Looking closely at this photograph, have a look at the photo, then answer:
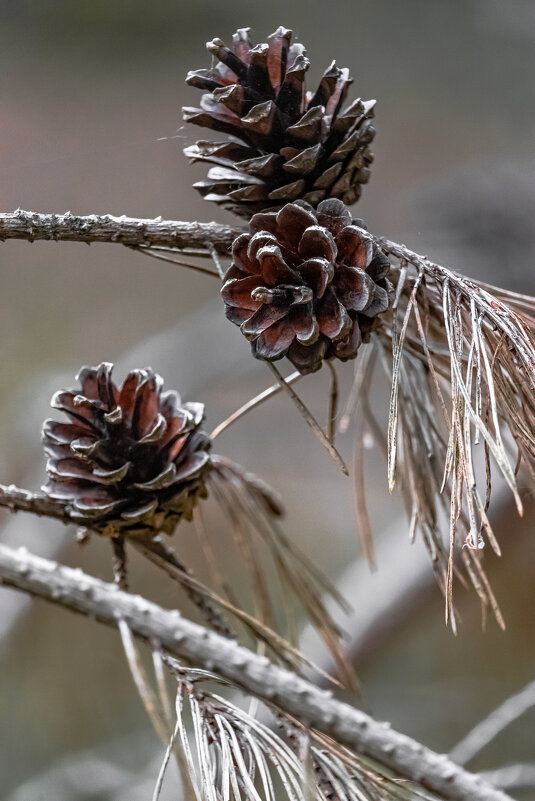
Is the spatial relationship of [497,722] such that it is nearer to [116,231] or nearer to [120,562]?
[120,562]

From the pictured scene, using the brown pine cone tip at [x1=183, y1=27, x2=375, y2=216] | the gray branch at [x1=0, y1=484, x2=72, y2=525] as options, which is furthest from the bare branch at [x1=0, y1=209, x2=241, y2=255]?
the gray branch at [x1=0, y1=484, x2=72, y2=525]

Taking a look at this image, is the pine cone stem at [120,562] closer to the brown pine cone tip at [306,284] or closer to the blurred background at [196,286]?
the brown pine cone tip at [306,284]

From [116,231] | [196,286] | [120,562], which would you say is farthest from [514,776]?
[196,286]

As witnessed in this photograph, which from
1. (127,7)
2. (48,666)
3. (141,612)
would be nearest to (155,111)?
(127,7)

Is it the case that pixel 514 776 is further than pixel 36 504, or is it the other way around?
pixel 514 776

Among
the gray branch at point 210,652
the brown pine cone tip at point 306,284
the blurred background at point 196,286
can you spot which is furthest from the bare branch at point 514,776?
the brown pine cone tip at point 306,284

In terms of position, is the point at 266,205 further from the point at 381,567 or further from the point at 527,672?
the point at 527,672
